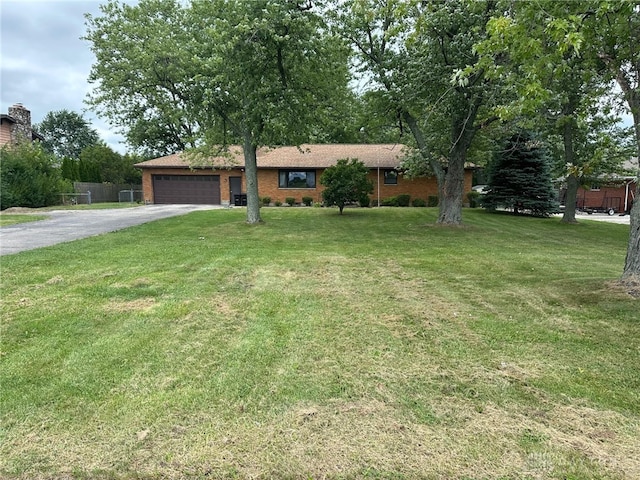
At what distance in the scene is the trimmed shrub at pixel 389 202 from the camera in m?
25.1

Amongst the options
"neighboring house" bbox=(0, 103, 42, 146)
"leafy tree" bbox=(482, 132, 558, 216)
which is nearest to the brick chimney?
"neighboring house" bbox=(0, 103, 42, 146)

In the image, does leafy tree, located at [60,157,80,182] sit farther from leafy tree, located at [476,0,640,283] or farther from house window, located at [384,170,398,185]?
leafy tree, located at [476,0,640,283]

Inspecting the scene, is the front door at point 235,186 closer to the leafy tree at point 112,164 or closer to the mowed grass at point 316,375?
the leafy tree at point 112,164

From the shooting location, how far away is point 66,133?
2483 inches

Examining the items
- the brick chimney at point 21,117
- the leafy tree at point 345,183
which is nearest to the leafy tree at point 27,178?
the brick chimney at point 21,117

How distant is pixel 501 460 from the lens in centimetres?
216

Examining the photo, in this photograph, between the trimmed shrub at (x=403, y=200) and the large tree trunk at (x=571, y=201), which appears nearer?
the large tree trunk at (x=571, y=201)

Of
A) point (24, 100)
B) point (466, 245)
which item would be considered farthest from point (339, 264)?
point (24, 100)

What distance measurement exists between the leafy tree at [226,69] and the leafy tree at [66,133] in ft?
182

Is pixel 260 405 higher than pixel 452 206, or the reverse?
pixel 452 206

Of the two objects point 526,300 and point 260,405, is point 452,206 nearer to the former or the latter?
point 526,300

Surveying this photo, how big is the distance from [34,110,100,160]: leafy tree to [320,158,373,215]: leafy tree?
5780 cm

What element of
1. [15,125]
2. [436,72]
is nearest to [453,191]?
[436,72]

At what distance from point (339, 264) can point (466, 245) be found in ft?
13.6
